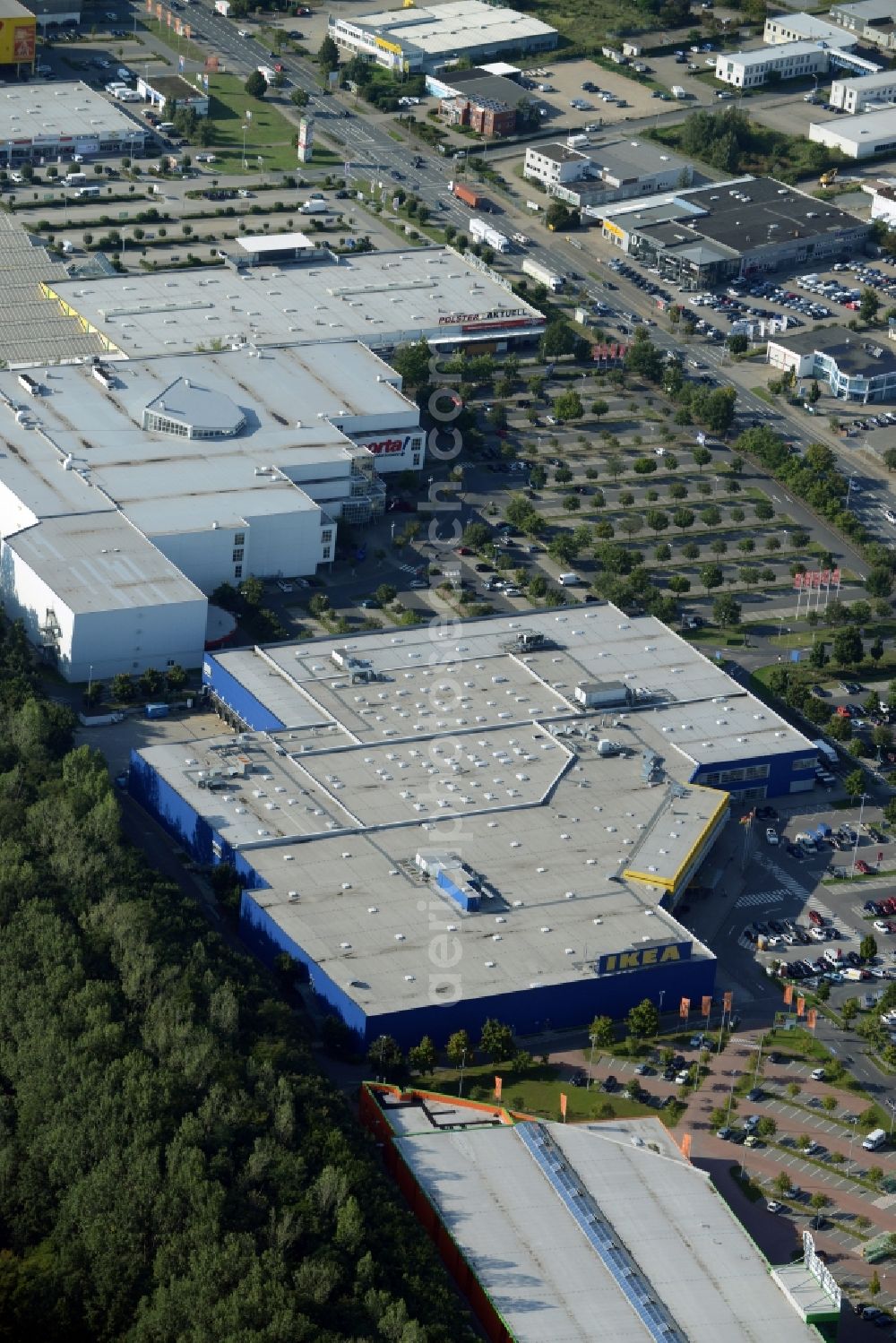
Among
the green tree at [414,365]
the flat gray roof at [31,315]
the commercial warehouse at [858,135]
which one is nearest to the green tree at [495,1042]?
the green tree at [414,365]

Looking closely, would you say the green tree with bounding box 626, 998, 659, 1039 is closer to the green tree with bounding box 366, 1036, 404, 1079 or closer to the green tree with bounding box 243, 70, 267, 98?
the green tree with bounding box 366, 1036, 404, 1079

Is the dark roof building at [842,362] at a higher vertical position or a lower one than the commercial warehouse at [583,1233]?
lower

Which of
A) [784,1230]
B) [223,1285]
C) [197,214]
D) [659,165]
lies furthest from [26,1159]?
[659,165]

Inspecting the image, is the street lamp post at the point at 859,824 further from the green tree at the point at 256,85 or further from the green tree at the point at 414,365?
the green tree at the point at 256,85

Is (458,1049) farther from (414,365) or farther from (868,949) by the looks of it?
(414,365)

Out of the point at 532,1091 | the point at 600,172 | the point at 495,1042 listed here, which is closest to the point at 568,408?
the point at 600,172

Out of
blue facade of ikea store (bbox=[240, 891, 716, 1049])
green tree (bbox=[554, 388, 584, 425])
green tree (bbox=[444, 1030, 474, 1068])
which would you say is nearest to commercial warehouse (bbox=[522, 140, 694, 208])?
green tree (bbox=[554, 388, 584, 425])

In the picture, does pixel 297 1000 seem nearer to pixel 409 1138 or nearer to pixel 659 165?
pixel 409 1138
